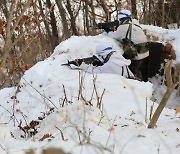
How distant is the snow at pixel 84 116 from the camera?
270 centimetres

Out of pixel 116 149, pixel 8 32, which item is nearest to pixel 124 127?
pixel 116 149

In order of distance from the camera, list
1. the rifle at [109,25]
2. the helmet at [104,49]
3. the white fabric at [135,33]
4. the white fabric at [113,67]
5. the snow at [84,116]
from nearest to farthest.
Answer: the snow at [84,116] < the white fabric at [113,67] < the helmet at [104,49] < the white fabric at [135,33] < the rifle at [109,25]

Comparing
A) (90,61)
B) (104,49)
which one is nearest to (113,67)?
(104,49)

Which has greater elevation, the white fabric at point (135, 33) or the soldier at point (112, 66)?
the white fabric at point (135, 33)

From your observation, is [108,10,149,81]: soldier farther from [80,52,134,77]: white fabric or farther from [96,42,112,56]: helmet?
[80,52,134,77]: white fabric

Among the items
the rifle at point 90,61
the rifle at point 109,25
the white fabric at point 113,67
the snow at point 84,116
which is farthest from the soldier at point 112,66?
the rifle at point 109,25

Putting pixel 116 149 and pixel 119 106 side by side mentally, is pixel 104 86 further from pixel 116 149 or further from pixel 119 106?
pixel 116 149

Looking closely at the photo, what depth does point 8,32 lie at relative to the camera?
7.23 feet

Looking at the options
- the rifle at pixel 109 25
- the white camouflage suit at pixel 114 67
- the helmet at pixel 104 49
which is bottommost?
the white camouflage suit at pixel 114 67

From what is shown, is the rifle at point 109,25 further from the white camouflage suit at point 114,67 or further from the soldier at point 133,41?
the white camouflage suit at point 114,67

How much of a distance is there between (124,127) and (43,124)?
75 cm

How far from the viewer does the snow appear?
2703mm

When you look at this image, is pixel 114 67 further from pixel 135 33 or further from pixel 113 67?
pixel 135 33

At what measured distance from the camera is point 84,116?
306 centimetres
